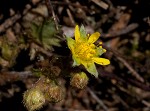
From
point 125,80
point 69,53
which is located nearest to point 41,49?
point 69,53

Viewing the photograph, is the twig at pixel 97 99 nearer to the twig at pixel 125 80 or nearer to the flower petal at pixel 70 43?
the twig at pixel 125 80

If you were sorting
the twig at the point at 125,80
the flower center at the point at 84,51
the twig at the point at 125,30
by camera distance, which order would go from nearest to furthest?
the flower center at the point at 84,51, the twig at the point at 125,80, the twig at the point at 125,30

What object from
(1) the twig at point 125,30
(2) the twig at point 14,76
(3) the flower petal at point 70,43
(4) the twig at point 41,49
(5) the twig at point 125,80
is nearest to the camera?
(3) the flower petal at point 70,43

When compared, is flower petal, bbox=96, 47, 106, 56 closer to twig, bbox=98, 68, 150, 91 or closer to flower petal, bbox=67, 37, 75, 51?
flower petal, bbox=67, 37, 75, 51

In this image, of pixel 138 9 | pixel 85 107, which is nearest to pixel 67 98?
pixel 85 107

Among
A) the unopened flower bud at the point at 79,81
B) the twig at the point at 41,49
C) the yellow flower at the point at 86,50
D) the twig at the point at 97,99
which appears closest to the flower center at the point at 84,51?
the yellow flower at the point at 86,50

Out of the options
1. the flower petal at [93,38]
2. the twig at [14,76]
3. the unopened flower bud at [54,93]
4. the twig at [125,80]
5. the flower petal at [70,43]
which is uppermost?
the flower petal at [70,43]
